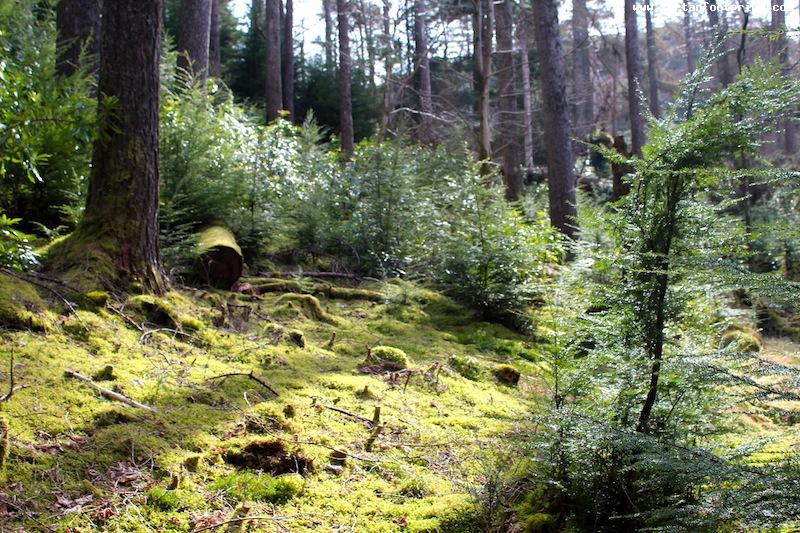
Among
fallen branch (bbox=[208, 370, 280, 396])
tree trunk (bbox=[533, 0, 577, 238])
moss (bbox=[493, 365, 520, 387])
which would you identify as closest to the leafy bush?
fallen branch (bbox=[208, 370, 280, 396])

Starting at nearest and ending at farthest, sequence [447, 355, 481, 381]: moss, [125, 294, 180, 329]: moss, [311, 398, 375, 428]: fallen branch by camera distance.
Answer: [311, 398, 375, 428]: fallen branch, [125, 294, 180, 329]: moss, [447, 355, 481, 381]: moss

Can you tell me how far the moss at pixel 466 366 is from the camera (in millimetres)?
5729

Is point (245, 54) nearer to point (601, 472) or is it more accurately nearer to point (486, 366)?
point (486, 366)

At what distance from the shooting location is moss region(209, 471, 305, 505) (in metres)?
3.11

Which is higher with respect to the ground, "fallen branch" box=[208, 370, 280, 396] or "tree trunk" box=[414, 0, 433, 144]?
"tree trunk" box=[414, 0, 433, 144]

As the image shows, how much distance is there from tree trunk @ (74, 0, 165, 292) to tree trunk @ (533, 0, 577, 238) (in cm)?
804

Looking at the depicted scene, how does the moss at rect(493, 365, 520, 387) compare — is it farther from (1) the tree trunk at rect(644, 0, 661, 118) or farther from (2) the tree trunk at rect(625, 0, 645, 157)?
(1) the tree trunk at rect(644, 0, 661, 118)

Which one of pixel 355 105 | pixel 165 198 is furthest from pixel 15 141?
pixel 355 105

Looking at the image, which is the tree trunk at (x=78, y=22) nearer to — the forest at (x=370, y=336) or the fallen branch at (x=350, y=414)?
the forest at (x=370, y=336)

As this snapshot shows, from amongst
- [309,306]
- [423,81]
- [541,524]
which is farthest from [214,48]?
[541,524]

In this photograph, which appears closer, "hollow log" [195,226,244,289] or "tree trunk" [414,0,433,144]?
"hollow log" [195,226,244,289]

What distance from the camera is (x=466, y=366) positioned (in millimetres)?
5816

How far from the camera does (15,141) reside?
178 inches

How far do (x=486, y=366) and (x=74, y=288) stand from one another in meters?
3.41
